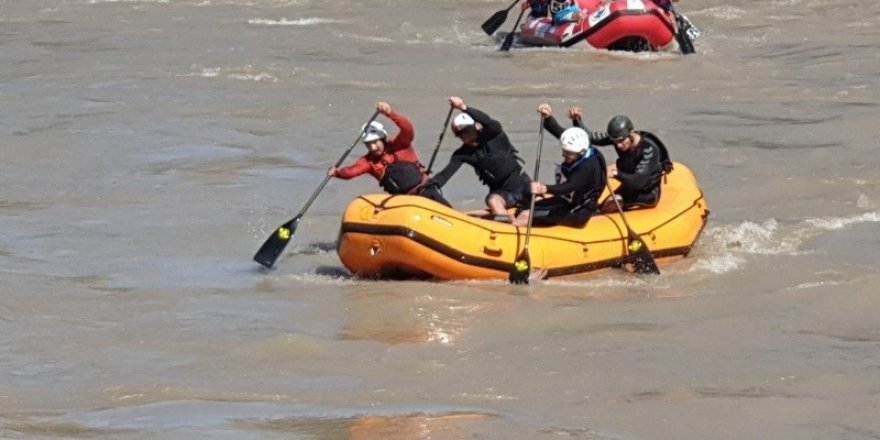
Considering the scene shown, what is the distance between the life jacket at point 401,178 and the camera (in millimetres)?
11594

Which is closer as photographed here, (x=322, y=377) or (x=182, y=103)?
(x=322, y=377)

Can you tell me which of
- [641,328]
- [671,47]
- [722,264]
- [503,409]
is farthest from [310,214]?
[671,47]

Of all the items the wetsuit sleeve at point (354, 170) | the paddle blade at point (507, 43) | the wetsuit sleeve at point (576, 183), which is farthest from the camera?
the paddle blade at point (507, 43)

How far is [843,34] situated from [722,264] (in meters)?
12.0

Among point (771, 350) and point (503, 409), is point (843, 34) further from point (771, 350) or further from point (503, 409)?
point (503, 409)

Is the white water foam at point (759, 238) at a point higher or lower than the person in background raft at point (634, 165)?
lower

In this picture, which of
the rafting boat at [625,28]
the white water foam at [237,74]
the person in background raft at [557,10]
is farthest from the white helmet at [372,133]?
the person in background raft at [557,10]

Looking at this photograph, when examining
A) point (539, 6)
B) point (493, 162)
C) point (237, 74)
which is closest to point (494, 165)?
point (493, 162)

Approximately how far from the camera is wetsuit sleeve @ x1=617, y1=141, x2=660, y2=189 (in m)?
11.7

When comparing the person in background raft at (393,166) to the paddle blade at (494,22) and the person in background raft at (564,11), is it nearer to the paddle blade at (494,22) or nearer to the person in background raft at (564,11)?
the person in background raft at (564,11)

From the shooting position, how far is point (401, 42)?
2381cm

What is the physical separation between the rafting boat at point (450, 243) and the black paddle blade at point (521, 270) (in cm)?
6

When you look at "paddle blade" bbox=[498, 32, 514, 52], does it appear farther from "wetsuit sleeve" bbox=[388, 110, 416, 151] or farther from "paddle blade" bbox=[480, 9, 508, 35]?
"wetsuit sleeve" bbox=[388, 110, 416, 151]

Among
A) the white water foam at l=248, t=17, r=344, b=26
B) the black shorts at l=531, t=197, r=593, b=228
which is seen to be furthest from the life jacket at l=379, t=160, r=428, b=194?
the white water foam at l=248, t=17, r=344, b=26
